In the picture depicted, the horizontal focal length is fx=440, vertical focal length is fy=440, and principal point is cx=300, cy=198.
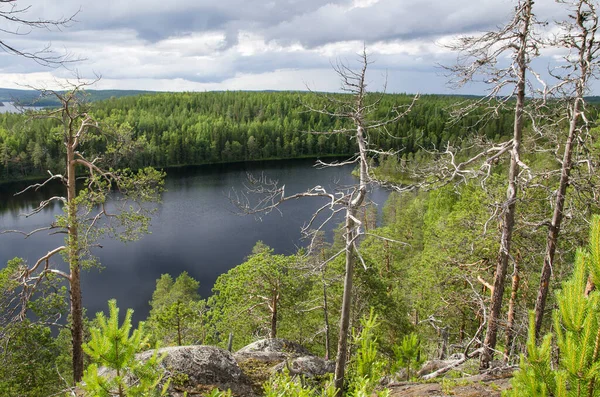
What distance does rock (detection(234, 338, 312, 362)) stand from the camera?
380 inches

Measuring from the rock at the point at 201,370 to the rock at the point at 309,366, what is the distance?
0.96 metres

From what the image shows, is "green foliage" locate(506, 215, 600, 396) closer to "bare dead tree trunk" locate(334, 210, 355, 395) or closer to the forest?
the forest

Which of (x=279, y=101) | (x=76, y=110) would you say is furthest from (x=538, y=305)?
(x=279, y=101)

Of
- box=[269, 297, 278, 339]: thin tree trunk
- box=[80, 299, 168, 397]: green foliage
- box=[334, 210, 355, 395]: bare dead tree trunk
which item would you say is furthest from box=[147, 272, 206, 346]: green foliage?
box=[80, 299, 168, 397]: green foliage

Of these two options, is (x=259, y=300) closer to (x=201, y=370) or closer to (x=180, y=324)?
(x=180, y=324)

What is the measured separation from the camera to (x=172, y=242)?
40.4m

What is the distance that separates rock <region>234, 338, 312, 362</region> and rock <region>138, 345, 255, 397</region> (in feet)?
3.52

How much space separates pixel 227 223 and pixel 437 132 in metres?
61.6

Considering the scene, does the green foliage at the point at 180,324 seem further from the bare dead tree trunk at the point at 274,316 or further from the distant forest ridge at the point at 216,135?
the distant forest ridge at the point at 216,135

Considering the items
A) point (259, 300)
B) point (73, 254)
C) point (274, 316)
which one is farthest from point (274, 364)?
point (259, 300)

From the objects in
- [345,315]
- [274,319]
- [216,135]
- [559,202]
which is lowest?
[274,319]

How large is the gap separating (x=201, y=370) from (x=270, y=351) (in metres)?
2.76

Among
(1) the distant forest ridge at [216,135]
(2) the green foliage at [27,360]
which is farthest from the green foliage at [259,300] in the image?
(1) the distant forest ridge at [216,135]

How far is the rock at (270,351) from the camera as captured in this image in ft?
31.7
